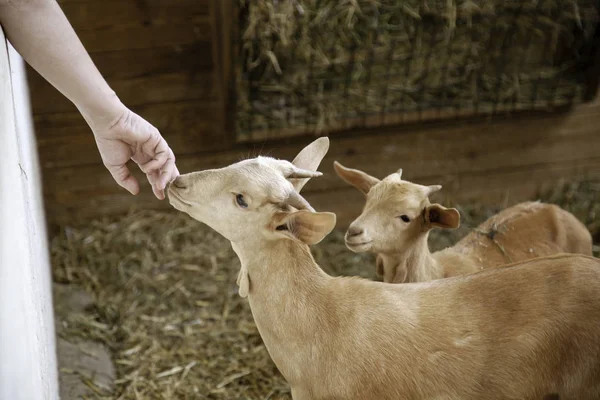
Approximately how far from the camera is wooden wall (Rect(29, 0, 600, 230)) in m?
4.51

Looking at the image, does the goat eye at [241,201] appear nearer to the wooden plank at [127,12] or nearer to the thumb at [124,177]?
the thumb at [124,177]

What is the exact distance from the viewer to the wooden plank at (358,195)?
5.02m

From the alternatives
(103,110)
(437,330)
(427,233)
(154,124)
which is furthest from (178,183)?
(154,124)

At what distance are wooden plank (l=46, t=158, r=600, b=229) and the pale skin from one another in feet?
7.19

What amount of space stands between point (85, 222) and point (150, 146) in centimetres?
253

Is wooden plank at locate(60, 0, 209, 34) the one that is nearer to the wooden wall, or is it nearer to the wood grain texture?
the wooden wall

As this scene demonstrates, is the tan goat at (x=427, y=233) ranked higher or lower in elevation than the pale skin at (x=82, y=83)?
lower

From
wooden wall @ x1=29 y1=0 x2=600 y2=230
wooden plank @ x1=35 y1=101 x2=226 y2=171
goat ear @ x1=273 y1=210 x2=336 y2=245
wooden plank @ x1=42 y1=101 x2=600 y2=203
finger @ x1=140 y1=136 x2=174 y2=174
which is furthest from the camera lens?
wooden plank @ x1=42 y1=101 x2=600 y2=203

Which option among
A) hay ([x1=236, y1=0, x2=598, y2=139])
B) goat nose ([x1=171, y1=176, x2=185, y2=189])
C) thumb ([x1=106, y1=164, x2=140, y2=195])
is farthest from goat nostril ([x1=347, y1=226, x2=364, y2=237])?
hay ([x1=236, y1=0, x2=598, y2=139])

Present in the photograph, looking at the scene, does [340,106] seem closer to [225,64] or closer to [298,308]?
[225,64]

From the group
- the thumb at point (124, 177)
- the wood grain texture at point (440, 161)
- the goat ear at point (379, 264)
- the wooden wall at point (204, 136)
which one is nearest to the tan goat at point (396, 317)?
the thumb at point (124, 177)

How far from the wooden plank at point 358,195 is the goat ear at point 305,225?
2.59 metres

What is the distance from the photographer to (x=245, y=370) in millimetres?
4066

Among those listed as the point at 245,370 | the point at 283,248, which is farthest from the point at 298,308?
the point at 245,370
